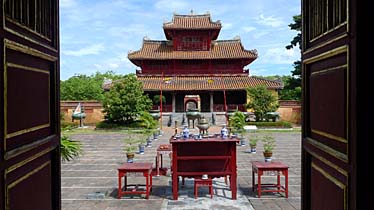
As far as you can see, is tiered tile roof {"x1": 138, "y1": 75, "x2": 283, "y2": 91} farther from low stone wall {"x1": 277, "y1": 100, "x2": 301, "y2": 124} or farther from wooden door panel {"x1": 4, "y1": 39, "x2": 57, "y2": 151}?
wooden door panel {"x1": 4, "y1": 39, "x2": 57, "y2": 151}

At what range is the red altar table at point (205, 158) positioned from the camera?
7504mm

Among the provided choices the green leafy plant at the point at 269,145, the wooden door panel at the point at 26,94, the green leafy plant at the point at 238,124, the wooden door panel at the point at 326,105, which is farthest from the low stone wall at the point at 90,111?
the wooden door panel at the point at 326,105

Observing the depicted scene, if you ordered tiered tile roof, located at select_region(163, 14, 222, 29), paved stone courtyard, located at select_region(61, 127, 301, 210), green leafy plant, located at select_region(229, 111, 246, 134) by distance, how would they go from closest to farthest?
paved stone courtyard, located at select_region(61, 127, 301, 210), green leafy plant, located at select_region(229, 111, 246, 134), tiered tile roof, located at select_region(163, 14, 222, 29)

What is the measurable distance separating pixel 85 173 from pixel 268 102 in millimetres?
20022

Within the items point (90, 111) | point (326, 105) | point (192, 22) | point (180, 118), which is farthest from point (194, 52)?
point (326, 105)

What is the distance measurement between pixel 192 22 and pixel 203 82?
6.25 meters

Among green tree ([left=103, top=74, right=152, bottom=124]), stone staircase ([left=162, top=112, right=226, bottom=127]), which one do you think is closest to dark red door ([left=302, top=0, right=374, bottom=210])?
green tree ([left=103, top=74, right=152, bottom=124])

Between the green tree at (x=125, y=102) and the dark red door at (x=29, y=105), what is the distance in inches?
914

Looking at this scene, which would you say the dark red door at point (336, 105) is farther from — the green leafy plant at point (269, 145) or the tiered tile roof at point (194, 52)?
the tiered tile roof at point (194, 52)

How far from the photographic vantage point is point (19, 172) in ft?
9.96

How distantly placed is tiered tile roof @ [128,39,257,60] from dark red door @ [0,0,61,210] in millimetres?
28921

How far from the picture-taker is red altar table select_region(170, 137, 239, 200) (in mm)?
7504

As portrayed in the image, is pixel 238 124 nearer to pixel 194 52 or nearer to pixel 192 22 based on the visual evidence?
pixel 194 52

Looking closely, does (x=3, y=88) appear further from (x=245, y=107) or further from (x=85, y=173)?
(x=245, y=107)
